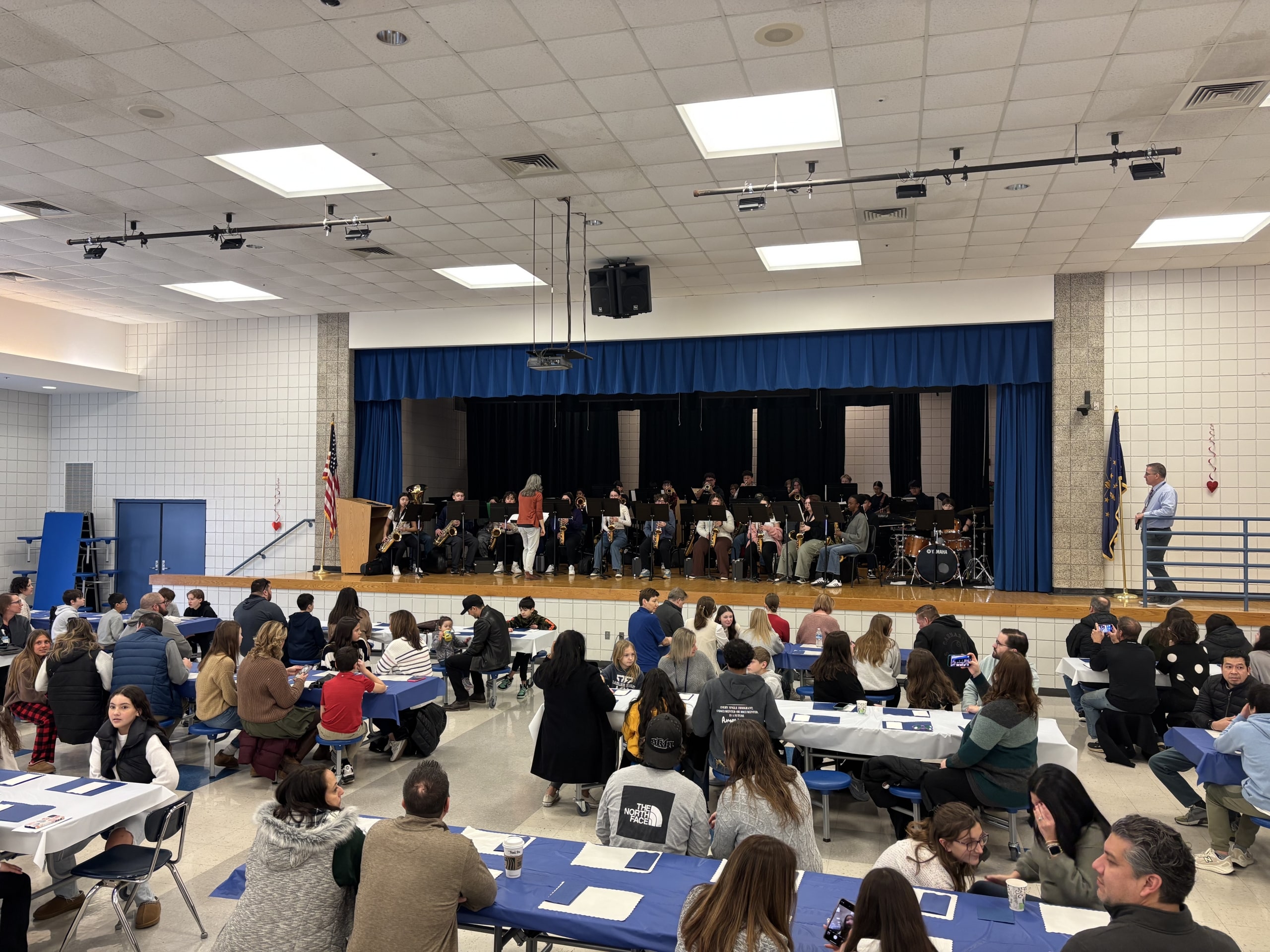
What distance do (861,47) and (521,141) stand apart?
291cm

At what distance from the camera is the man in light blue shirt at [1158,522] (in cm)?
984

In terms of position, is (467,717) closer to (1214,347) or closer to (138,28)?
(138,28)

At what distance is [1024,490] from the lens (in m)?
12.2

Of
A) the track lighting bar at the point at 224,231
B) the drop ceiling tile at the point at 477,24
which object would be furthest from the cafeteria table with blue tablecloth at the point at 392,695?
the drop ceiling tile at the point at 477,24

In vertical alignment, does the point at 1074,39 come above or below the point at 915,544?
above

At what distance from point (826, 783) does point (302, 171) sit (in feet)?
23.2

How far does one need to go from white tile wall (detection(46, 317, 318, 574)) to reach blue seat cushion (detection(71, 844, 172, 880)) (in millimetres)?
10617

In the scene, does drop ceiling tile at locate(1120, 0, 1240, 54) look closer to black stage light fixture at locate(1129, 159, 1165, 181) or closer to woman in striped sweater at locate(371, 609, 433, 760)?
black stage light fixture at locate(1129, 159, 1165, 181)

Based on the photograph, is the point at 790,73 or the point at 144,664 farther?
the point at 144,664

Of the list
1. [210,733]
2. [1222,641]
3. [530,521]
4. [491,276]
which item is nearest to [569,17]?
[210,733]

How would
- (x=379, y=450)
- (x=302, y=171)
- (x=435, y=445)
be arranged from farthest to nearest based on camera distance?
(x=435, y=445)
(x=379, y=450)
(x=302, y=171)

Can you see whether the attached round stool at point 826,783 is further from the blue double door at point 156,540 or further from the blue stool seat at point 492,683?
the blue double door at point 156,540

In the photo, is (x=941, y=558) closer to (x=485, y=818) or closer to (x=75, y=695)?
(x=485, y=818)

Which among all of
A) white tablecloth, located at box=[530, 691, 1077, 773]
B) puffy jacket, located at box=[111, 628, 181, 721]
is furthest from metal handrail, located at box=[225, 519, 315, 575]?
white tablecloth, located at box=[530, 691, 1077, 773]
